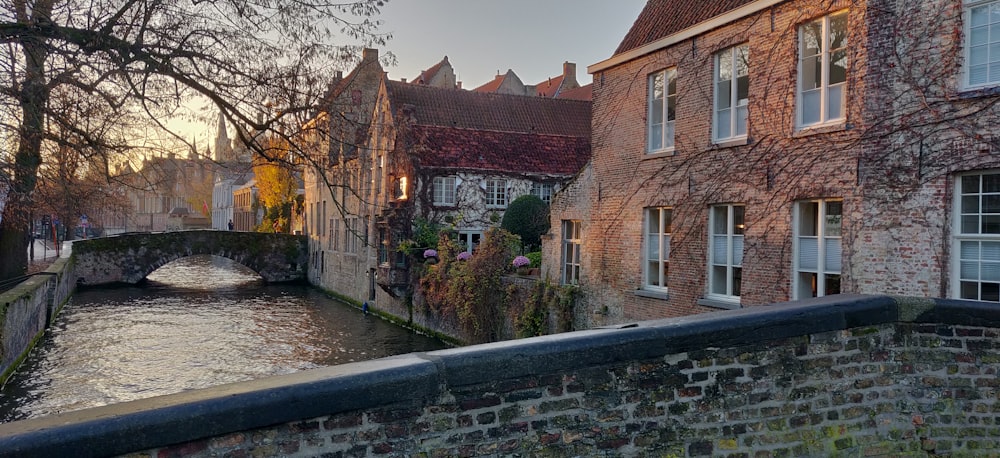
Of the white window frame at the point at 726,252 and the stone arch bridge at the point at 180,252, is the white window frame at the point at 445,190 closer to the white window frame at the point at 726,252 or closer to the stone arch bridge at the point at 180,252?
the white window frame at the point at 726,252

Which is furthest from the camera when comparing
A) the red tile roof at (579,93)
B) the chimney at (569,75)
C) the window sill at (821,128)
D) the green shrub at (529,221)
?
the chimney at (569,75)

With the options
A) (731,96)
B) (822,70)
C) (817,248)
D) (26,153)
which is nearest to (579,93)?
(731,96)

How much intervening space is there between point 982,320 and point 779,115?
6329mm

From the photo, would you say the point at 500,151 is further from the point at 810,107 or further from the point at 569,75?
the point at 569,75

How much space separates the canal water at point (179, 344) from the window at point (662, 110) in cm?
855

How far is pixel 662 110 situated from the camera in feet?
44.5

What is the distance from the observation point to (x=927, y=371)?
16.8 feet

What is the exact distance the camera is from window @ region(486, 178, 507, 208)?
25938 millimetres

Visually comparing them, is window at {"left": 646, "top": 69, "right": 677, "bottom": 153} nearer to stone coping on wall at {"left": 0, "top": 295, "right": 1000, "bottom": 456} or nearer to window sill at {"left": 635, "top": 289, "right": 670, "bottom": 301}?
window sill at {"left": 635, "top": 289, "right": 670, "bottom": 301}

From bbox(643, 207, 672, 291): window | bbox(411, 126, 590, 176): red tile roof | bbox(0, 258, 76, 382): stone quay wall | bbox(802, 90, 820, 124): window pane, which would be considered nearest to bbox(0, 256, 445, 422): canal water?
bbox(0, 258, 76, 382): stone quay wall

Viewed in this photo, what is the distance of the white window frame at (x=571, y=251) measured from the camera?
53.9 ft

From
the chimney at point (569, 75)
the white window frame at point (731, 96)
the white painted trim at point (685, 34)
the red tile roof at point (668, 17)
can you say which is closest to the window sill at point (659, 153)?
the white window frame at point (731, 96)

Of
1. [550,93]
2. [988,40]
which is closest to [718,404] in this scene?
[988,40]

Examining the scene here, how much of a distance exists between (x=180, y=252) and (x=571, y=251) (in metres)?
29.3
